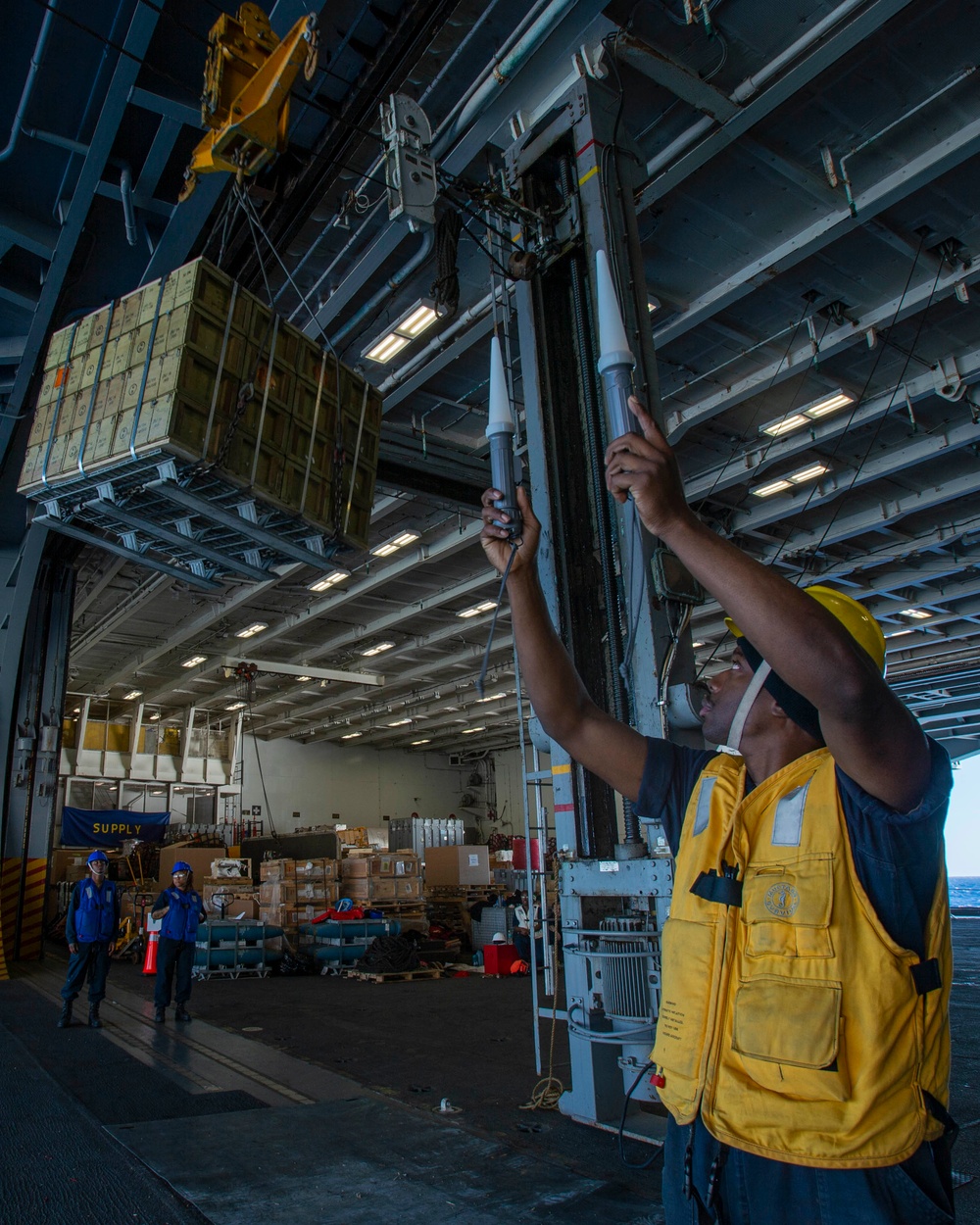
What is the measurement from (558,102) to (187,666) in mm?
20658

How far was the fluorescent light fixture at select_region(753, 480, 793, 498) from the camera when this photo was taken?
12.9 meters

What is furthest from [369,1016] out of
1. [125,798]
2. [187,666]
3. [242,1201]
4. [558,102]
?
[125,798]

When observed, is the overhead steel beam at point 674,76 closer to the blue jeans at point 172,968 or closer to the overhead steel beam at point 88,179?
the overhead steel beam at point 88,179

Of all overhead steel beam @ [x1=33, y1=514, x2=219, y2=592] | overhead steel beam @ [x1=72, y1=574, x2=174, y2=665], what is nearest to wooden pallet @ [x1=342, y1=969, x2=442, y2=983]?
overhead steel beam @ [x1=72, y1=574, x2=174, y2=665]

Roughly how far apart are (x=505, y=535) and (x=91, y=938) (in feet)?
27.8

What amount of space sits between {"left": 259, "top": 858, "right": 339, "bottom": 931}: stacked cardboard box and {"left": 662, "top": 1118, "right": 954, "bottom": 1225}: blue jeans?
14.9 meters

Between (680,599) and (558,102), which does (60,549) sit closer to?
(558,102)

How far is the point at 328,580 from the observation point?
A: 1672 cm

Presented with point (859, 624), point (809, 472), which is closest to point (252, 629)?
point (809, 472)

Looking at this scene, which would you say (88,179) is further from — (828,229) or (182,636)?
(182,636)

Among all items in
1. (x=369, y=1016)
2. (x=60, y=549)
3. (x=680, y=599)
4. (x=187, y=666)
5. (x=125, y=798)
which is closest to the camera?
(x=680, y=599)

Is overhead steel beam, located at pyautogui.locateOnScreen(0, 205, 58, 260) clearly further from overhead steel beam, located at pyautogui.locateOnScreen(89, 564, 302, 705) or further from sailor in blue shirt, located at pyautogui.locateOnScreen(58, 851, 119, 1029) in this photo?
overhead steel beam, located at pyautogui.locateOnScreen(89, 564, 302, 705)

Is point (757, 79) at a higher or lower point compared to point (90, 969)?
higher

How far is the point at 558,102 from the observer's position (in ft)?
19.5
